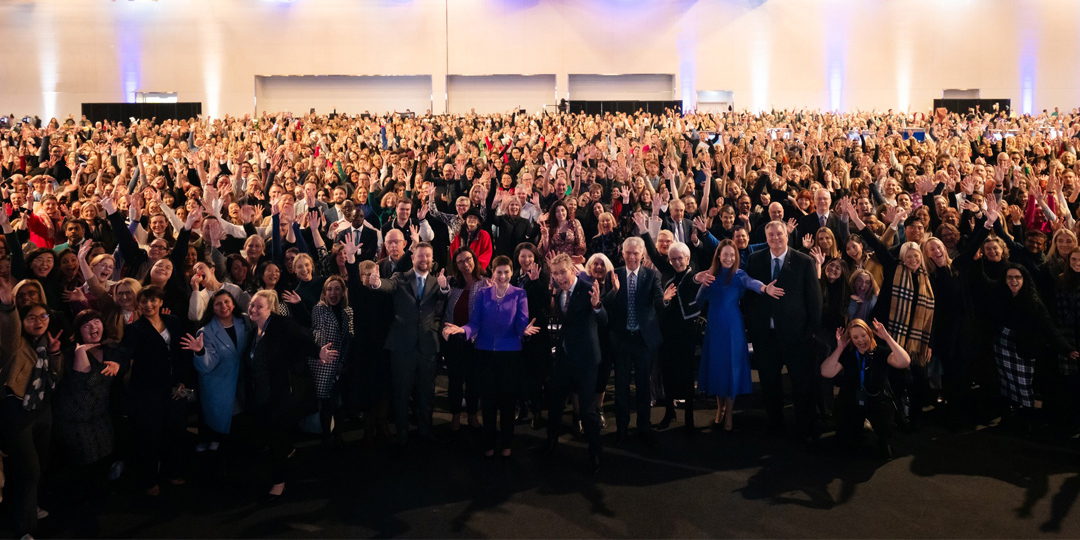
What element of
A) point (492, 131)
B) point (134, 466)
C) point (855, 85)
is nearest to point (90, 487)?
point (134, 466)

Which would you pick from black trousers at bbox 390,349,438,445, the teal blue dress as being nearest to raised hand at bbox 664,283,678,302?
the teal blue dress

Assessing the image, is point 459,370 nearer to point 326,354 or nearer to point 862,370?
point 326,354

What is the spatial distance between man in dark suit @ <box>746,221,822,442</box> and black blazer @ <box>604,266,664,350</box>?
70 centimetres

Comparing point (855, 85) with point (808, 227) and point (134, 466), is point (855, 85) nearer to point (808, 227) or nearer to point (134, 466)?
point (808, 227)

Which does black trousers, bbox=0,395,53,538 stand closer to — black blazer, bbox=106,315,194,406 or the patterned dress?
black blazer, bbox=106,315,194,406

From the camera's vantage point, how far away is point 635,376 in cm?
513

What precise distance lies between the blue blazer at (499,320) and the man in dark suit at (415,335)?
0.33 metres

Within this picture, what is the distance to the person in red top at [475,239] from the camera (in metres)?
6.36

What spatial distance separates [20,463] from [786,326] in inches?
167

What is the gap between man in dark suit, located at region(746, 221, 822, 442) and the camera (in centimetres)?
516

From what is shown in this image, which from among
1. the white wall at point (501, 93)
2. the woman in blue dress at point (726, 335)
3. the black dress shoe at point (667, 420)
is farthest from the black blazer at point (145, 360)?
the white wall at point (501, 93)

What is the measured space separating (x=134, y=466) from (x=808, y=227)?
17.4ft

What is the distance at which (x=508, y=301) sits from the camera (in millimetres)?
4859

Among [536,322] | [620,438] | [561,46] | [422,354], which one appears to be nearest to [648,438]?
[620,438]
